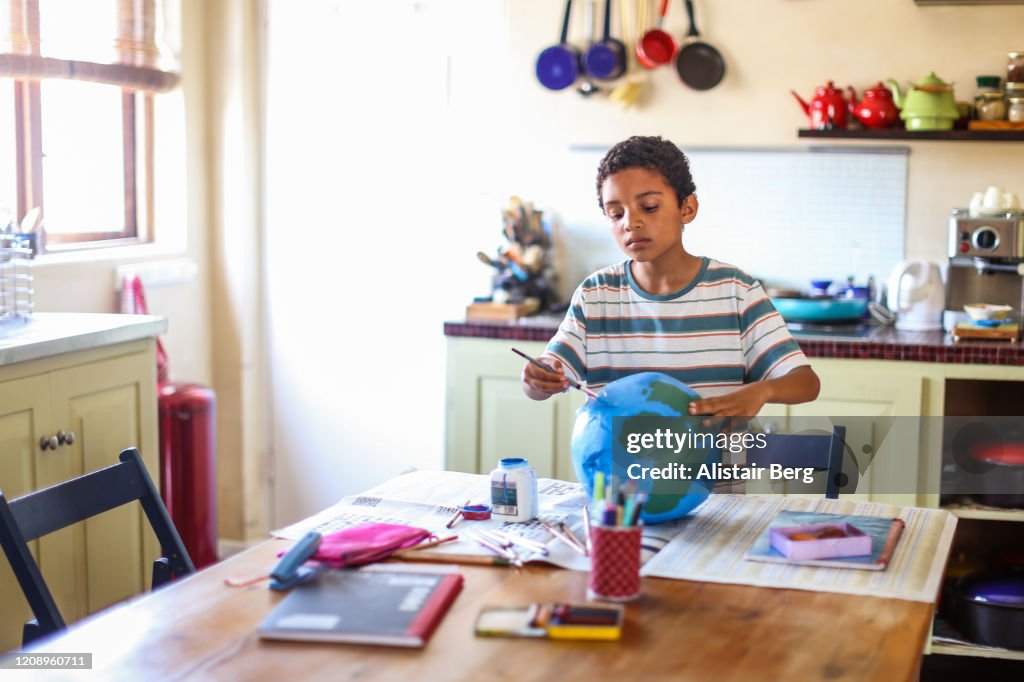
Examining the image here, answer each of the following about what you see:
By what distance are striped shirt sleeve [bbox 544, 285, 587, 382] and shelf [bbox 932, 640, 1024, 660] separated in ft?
4.91

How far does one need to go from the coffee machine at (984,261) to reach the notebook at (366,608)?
216 centimetres

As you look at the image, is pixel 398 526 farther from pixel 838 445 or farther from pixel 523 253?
pixel 523 253

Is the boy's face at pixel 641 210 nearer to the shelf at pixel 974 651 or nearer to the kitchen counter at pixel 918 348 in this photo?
the kitchen counter at pixel 918 348

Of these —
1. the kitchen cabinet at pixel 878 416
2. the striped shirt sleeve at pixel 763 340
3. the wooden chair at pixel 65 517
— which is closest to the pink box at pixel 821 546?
the striped shirt sleeve at pixel 763 340

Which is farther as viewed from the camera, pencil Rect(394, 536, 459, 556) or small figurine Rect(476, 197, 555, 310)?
small figurine Rect(476, 197, 555, 310)

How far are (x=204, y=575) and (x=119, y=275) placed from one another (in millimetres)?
2129

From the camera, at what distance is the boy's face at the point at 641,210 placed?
1.97 meters

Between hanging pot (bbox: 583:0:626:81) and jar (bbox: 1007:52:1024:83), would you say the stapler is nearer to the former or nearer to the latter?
hanging pot (bbox: 583:0:626:81)

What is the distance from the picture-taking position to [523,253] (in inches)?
140

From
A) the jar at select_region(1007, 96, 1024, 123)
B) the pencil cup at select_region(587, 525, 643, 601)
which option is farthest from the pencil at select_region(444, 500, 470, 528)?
the jar at select_region(1007, 96, 1024, 123)

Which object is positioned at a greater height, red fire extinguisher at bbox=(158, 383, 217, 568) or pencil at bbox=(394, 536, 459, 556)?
pencil at bbox=(394, 536, 459, 556)

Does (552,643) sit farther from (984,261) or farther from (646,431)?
(984,261)

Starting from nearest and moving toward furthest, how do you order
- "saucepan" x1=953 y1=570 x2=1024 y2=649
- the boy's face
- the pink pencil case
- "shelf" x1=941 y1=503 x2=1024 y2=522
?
the pink pencil case → the boy's face → "saucepan" x1=953 y1=570 x2=1024 y2=649 → "shelf" x1=941 y1=503 x2=1024 y2=522

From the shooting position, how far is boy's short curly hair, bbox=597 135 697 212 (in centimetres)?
198
